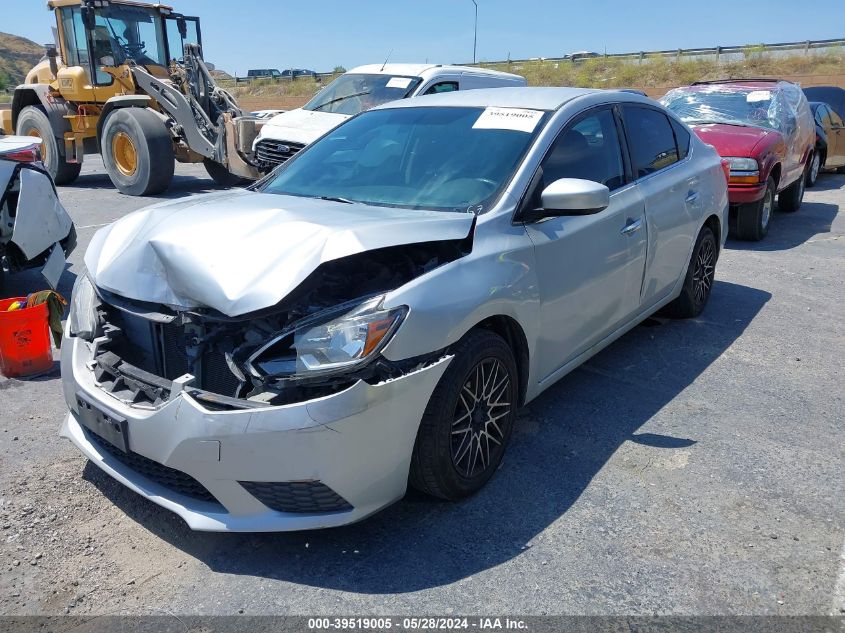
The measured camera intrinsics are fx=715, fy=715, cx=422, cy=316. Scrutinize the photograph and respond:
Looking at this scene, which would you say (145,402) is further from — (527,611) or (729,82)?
(729,82)

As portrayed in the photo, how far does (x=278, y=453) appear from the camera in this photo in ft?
8.29

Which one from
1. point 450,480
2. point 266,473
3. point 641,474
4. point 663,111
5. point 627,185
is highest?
point 663,111

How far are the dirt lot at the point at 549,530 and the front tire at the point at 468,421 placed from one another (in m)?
0.16

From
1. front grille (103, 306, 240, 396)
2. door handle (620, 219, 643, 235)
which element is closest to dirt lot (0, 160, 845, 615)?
front grille (103, 306, 240, 396)

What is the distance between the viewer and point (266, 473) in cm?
256

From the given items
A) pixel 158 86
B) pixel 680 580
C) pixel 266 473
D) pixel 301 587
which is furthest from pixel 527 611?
pixel 158 86

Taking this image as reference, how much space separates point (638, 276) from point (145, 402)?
9.63 ft

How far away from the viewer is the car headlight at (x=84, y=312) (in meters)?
3.16

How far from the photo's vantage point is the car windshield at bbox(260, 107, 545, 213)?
11.5 feet

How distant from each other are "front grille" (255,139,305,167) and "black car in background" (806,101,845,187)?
8.78 meters

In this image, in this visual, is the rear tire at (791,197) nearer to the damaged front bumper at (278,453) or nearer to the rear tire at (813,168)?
the rear tire at (813,168)

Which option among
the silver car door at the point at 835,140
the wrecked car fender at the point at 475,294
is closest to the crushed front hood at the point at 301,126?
the wrecked car fender at the point at 475,294

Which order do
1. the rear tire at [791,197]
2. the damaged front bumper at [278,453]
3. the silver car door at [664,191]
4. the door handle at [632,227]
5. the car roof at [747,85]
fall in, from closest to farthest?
the damaged front bumper at [278,453]
the door handle at [632,227]
the silver car door at [664,191]
the car roof at [747,85]
the rear tire at [791,197]

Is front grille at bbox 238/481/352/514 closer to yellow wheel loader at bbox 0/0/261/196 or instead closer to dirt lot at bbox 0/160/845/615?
dirt lot at bbox 0/160/845/615
